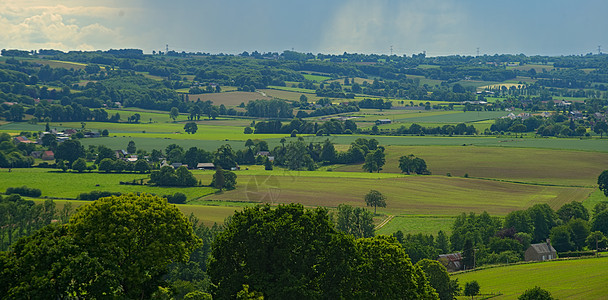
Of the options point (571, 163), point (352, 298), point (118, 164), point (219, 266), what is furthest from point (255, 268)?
point (571, 163)

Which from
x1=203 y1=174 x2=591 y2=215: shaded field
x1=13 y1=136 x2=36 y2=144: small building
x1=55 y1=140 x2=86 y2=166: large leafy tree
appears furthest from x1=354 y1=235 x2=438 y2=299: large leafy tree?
x1=13 y1=136 x2=36 y2=144: small building

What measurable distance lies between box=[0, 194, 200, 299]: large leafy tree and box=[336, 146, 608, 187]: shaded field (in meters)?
84.0

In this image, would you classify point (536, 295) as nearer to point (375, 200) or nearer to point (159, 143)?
point (375, 200)

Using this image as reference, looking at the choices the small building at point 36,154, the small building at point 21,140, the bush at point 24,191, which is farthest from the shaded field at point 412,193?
the small building at point 21,140

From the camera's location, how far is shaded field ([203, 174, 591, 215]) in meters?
91.1

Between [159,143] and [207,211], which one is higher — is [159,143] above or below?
above

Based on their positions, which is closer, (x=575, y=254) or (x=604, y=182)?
(x=575, y=254)

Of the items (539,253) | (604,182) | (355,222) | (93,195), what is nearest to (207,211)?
(93,195)

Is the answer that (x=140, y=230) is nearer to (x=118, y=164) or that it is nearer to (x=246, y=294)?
(x=246, y=294)

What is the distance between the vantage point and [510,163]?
122 metres

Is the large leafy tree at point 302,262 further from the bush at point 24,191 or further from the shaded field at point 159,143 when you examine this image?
the shaded field at point 159,143

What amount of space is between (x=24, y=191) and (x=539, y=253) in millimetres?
67238

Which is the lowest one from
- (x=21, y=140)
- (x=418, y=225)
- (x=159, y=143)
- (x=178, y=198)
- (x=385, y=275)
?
(x=178, y=198)

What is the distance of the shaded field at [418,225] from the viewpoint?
3077 inches
